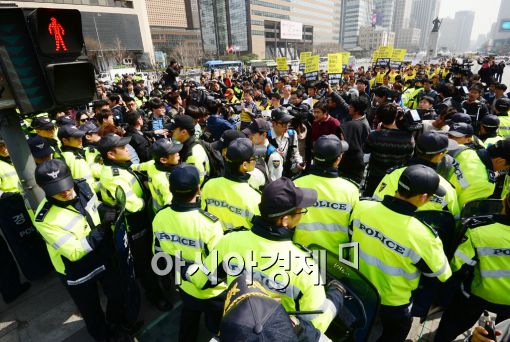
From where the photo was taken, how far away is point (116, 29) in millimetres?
62688

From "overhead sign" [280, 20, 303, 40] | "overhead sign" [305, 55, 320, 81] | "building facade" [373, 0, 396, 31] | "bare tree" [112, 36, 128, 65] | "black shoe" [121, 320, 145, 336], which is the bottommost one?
"black shoe" [121, 320, 145, 336]

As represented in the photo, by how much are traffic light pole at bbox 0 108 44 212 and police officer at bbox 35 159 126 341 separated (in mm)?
611

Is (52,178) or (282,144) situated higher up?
(52,178)

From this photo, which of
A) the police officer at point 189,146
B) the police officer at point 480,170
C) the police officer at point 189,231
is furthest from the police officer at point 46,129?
the police officer at point 480,170

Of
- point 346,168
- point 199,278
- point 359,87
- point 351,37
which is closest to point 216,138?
point 346,168

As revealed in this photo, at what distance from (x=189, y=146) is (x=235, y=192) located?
1713mm

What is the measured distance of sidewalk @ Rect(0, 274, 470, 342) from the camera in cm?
318

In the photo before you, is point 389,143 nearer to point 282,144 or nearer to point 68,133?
point 282,144

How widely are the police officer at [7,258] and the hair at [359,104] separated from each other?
16.5 feet

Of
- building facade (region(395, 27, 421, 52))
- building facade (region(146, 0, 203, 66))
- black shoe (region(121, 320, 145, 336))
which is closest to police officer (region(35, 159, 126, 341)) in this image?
black shoe (region(121, 320, 145, 336))

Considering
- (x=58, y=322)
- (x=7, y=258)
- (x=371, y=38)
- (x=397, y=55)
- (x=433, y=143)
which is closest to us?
(x=433, y=143)

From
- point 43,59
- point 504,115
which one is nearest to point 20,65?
point 43,59

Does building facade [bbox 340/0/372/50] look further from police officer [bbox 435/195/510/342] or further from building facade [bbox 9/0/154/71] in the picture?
police officer [bbox 435/195/510/342]

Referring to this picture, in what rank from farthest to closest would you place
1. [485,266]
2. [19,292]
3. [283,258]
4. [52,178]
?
[19,292] < [52,178] < [485,266] < [283,258]
